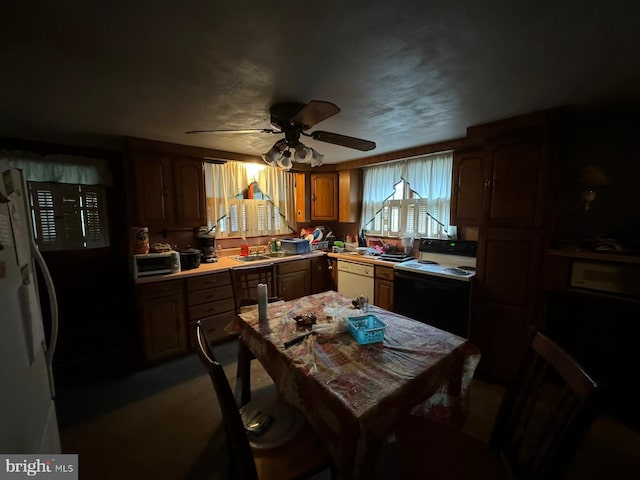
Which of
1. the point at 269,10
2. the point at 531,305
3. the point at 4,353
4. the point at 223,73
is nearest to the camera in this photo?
the point at 4,353

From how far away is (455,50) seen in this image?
3.99 ft

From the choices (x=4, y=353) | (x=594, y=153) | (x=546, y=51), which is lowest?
(x=4, y=353)

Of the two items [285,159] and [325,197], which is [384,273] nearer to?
[325,197]

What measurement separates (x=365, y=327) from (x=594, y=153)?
8.10 ft

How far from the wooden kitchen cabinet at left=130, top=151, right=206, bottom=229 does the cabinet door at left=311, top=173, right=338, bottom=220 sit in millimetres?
1643

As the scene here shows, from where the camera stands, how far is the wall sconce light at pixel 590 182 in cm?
204

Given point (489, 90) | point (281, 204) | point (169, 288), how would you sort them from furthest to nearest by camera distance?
→ point (281, 204) < point (169, 288) < point (489, 90)

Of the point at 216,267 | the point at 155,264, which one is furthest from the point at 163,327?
the point at 216,267

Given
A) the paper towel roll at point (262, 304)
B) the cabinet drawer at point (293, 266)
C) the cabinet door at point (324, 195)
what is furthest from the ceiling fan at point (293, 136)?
the cabinet door at point (324, 195)

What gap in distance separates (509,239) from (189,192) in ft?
10.3

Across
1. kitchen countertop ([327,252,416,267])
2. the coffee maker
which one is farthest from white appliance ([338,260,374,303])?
the coffee maker

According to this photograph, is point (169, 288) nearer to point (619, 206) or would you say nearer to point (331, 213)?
point (331, 213)

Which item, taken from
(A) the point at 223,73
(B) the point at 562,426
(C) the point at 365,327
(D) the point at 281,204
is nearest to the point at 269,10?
(A) the point at 223,73

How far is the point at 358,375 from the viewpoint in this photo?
1160mm
